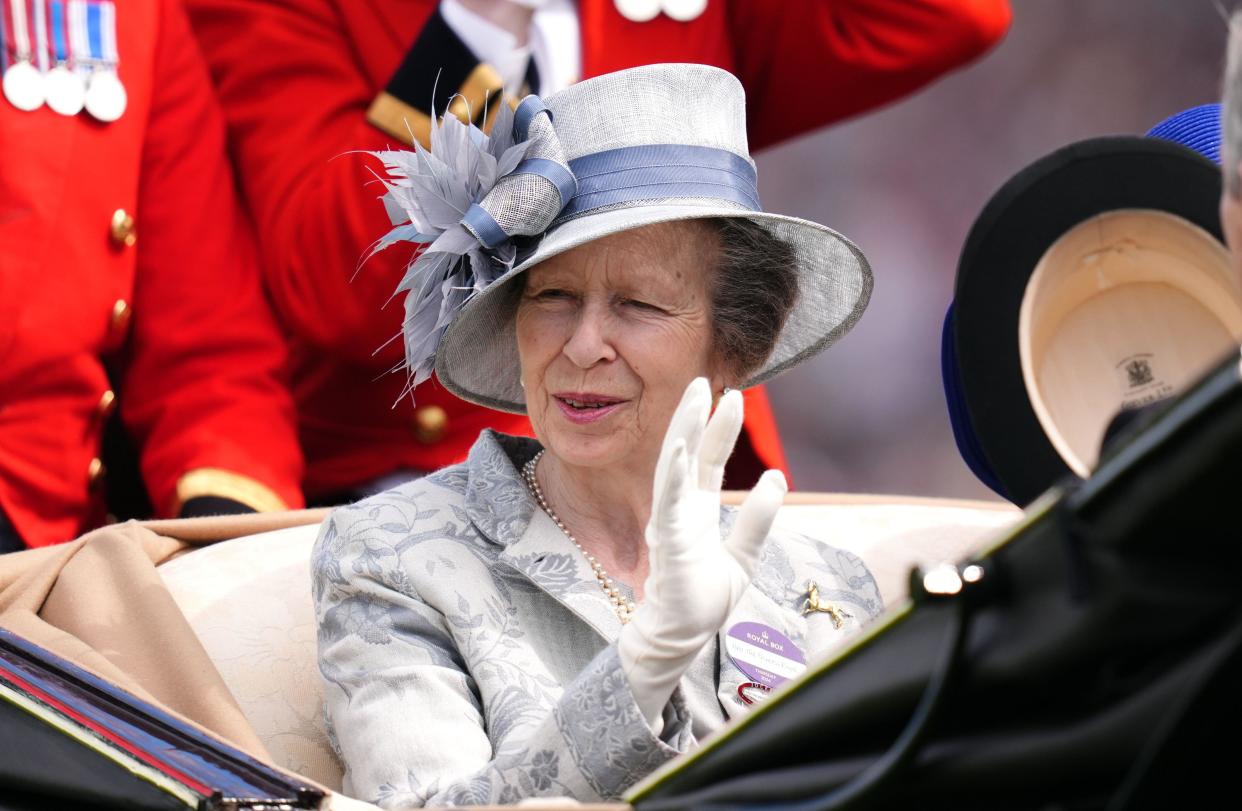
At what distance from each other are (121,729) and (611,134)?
1.02 metres

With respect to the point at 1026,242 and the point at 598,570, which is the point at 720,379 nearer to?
the point at 598,570

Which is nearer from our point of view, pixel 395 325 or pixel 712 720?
pixel 712 720

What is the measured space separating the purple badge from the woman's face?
0.26 m

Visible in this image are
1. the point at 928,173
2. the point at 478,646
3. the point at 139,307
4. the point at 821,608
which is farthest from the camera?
the point at 928,173

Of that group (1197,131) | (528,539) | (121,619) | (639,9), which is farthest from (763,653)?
(639,9)

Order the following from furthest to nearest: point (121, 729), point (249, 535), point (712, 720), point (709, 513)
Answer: point (249, 535), point (712, 720), point (709, 513), point (121, 729)

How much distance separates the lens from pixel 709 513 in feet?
5.52

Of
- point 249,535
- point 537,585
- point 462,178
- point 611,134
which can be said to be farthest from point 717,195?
point 249,535

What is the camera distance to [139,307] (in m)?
3.05

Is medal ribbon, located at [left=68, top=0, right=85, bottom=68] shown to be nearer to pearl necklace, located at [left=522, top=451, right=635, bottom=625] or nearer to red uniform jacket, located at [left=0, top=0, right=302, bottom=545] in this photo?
red uniform jacket, located at [left=0, top=0, right=302, bottom=545]

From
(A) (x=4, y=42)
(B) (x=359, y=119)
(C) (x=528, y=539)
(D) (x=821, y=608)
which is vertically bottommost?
(D) (x=821, y=608)

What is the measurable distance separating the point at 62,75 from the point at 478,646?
4.69ft

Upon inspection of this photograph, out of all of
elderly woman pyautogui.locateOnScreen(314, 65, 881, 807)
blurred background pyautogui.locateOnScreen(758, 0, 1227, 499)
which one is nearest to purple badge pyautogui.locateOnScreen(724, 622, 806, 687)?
elderly woman pyautogui.locateOnScreen(314, 65, 881, 807)

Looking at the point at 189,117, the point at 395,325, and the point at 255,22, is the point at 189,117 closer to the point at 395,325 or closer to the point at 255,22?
the point at 255,22
